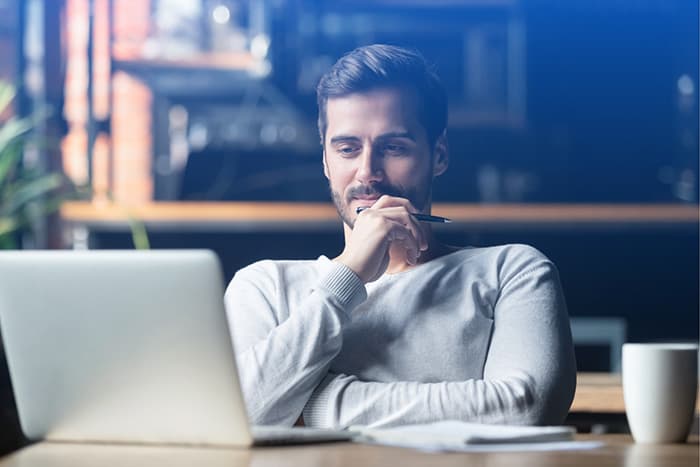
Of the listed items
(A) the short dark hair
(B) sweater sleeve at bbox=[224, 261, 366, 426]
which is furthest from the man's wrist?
(A) the short dark hair

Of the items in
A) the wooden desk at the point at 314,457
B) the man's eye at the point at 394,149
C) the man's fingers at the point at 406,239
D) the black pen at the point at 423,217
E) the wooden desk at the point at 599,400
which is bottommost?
the wooden desk at the point at 599,400

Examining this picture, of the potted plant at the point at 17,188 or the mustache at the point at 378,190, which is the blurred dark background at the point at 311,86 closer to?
the potted plant at the point at 17,188

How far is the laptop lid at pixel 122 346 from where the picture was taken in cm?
133

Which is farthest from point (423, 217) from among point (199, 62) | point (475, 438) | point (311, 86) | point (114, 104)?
point (114, 104)

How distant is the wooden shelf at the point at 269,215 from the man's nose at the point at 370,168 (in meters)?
1.12

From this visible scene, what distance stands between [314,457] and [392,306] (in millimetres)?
626

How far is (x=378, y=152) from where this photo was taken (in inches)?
80.8

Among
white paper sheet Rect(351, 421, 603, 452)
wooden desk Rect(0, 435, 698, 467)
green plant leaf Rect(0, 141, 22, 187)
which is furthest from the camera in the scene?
green plant leaf Rect(0, 141, 22, 187)

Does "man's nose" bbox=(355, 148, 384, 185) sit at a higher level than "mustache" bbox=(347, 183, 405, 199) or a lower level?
higher

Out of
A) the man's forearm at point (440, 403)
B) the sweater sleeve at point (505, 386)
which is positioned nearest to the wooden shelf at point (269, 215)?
the sweater sleeve at point (505, 386)

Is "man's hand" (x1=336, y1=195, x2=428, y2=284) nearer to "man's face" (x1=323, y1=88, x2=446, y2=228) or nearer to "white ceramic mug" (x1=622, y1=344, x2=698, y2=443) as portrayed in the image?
"man's face" (x1=323, y1=88, x2=446, y2=228)

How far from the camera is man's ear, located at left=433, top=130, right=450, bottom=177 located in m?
2.09

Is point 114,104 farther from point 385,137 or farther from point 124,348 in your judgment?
point 124,348

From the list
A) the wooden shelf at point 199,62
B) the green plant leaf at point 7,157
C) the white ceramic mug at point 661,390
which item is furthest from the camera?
the wooden shelf at point 199,62
